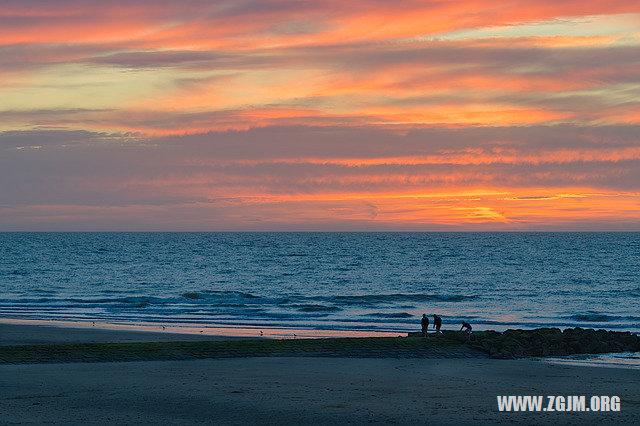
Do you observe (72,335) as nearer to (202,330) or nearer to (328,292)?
(202,330)

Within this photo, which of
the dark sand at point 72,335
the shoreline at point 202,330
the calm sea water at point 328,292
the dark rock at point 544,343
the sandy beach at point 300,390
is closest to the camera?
the sandy beach at point 300,390

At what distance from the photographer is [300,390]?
26.5 m

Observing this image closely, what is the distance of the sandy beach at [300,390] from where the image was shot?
22.7 meters

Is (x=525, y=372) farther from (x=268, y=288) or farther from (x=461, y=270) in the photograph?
(x=461, y=270)

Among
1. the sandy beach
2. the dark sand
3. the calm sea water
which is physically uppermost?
the calm sea water

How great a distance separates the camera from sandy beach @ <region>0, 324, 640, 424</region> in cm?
2267

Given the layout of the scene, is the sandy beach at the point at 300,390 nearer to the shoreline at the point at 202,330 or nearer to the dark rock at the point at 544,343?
the dark rock at the point at 544,343

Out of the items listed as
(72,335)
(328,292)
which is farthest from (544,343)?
(328,292)

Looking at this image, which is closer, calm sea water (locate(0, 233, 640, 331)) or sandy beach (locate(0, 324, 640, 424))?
sandy beach (locate(0, 324, 640, 424))

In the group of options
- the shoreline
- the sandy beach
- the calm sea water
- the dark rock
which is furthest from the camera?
Answer: the calm sea water

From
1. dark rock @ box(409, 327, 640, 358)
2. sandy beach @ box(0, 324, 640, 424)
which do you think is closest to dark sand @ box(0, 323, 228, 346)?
sandy beach @ box(0, 324, 640, 424)

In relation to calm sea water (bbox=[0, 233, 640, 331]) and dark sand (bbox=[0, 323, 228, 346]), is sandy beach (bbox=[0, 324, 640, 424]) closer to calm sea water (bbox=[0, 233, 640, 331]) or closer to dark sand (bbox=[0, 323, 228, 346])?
dark sand (bbox=[0, 323, 228, 346])

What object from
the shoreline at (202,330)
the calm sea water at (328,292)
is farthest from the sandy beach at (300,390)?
the calm sea water at (328,292)

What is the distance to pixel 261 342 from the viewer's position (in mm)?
35562
